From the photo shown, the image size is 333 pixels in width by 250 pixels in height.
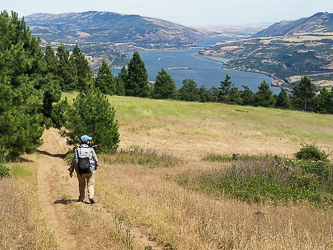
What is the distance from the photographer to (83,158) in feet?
29.8

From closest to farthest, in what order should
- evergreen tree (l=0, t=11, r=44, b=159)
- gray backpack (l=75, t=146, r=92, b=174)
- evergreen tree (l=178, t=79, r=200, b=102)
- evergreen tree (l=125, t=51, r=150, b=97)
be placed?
gray backpack (l=75, t=146, r=92, b=174), evergreen tree (l=0, t=11, r=44, b=159), evergreen tree (l=125, t=51, r=150, b=97), evergreen tree (l=178, t=79, r=200, b=102)

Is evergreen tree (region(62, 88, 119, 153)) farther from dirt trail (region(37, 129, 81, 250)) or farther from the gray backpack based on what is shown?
the gray backpack

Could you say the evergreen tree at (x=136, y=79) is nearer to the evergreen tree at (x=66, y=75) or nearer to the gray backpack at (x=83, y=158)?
the evergreen tree at (x=66, y=75)

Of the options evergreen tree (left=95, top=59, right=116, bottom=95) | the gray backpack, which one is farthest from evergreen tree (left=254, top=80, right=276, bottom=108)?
the gray backpack

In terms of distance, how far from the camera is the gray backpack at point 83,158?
903 cm

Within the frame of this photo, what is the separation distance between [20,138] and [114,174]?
566 centimetres

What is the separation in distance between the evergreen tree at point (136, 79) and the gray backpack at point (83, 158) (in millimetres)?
61440

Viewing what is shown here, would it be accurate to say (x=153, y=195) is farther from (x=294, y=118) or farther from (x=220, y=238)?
(x=294, y=118)

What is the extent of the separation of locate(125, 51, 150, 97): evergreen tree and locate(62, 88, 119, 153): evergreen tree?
164 feet

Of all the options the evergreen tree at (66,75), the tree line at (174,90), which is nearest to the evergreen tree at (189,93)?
the tree line at (174,90)

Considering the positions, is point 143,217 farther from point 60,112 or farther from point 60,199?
point 60,112

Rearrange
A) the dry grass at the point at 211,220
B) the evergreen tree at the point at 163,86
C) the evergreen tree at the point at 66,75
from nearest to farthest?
the dry grass at the point at 211,220, the evergreen tree at the point at 66,75, the evergreen tree at the point at 163,86

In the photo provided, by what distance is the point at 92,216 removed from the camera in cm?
763

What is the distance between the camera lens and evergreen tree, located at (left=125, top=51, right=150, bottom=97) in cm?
6881
